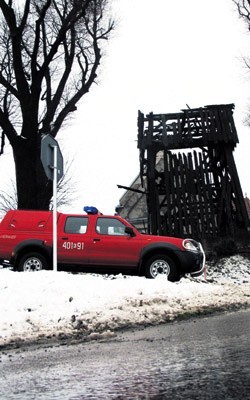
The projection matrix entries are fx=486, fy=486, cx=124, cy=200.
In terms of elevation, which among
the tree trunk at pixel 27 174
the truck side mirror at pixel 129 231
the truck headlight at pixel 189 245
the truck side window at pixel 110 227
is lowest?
the truck headlight at pixel 189 245

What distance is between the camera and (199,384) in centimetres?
351

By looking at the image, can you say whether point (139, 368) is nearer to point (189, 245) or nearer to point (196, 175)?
point (189, 245)

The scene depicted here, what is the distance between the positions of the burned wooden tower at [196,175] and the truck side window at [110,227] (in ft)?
21.9

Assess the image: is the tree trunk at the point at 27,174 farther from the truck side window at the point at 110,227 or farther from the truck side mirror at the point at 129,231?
the truck side mirror at the point at 129,231

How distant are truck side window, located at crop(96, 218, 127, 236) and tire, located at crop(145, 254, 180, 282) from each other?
3.34ft

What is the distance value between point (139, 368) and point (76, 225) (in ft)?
26.8

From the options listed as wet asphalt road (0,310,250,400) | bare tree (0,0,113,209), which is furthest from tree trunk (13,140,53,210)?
wet asphalt road (0,310,250,400)

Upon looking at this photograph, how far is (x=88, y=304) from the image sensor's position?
7562 millimetres

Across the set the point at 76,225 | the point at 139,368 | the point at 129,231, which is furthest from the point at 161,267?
the point at 139,368

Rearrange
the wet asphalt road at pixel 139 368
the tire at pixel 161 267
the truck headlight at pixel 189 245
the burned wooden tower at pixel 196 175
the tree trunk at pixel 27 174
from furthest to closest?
the burned wooden tower at pixel 196 175 < the tree trunk at pixel 27 174 < the truck headlight at pixel 189 245 < the tire at pixel 161 267 < the wet asphalt road at pixel 139 368

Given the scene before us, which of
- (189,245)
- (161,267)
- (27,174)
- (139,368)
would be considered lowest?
(139,368)

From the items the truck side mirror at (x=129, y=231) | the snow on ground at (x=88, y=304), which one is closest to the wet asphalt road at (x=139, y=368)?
the snow on ground at (x=88, y=304)

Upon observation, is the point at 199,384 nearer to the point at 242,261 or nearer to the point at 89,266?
the point at 89,266

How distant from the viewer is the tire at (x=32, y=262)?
1142 cm
